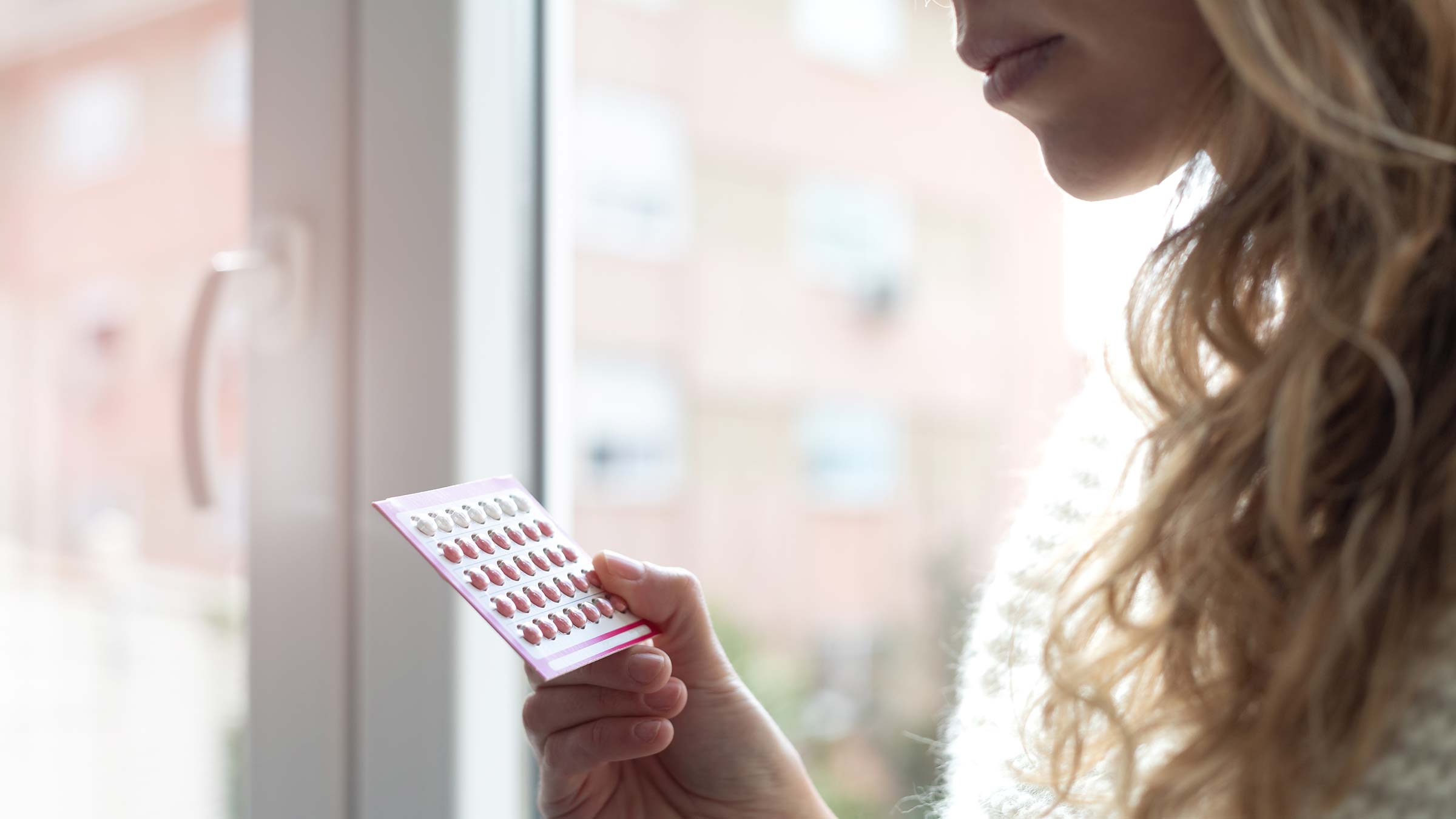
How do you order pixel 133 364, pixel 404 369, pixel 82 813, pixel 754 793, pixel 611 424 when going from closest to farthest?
pixel 754 793 < pixel 404 369 < pixel 82 813 < pixel 133 364 < pixel 611 424

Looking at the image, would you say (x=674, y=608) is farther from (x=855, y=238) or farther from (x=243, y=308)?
(x=855, y=238)

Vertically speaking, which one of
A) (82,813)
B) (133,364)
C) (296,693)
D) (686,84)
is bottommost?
(82,813)

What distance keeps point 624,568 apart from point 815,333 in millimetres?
6530

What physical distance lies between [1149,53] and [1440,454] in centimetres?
18

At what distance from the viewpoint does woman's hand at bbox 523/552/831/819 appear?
1.65 feet

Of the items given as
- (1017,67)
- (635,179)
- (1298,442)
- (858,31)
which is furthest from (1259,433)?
(858,31)

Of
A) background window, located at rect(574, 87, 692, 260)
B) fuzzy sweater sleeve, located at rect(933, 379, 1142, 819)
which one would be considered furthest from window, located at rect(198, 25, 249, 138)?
background window, located at rect(574, 87, 692, 260)

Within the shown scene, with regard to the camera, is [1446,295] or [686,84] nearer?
[1446,295]

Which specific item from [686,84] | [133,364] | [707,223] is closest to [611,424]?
[707,223]

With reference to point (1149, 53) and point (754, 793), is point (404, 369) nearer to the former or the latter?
point (754, 793)

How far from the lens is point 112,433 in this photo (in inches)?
35.9

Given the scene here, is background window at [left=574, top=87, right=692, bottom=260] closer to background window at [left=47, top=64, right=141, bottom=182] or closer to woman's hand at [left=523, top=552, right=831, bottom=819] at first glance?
background window at [left=47, top=64, right=141, bottom=182]

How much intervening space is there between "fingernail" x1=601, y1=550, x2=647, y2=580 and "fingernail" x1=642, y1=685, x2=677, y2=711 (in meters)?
0.06

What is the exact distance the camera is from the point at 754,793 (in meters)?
0.55
